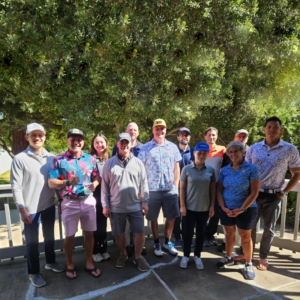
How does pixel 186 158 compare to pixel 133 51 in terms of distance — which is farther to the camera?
pixel 133 51

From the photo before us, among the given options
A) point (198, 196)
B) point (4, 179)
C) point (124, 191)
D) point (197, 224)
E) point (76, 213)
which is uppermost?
point (124, 191)

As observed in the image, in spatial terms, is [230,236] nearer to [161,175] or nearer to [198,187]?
[198,187]

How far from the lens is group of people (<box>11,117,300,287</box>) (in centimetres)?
278

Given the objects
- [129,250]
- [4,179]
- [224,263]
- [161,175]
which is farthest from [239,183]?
[4,179]

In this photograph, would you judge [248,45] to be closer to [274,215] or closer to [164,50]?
[164,50]

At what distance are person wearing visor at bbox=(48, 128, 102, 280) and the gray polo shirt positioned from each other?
4.32ft

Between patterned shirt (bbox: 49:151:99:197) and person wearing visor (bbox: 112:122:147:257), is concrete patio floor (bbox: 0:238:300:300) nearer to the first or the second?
person wearing visor (bbox: 112:122:147:257)

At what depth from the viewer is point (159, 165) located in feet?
11.3

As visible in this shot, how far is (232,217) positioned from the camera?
3.06m

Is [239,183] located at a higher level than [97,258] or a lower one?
higher

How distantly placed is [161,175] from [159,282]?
1.44 m

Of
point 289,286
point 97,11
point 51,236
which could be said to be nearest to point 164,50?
point 97,11

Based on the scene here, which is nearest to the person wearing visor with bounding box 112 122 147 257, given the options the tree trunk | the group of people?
the group of people

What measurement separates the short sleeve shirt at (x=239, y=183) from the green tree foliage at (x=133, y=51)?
3.66 metres
